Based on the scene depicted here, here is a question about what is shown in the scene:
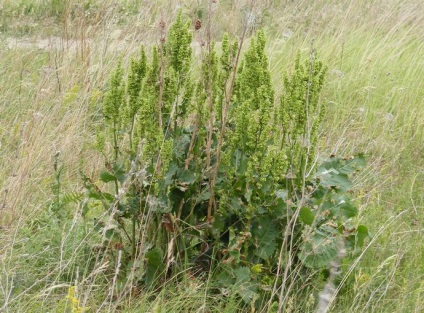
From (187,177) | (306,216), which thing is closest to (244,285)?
(306,216)

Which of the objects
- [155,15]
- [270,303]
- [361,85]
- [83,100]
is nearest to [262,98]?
[270,303]

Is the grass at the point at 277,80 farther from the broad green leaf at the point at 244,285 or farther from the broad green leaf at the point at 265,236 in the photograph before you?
the broad green leaf at the point at 265,236

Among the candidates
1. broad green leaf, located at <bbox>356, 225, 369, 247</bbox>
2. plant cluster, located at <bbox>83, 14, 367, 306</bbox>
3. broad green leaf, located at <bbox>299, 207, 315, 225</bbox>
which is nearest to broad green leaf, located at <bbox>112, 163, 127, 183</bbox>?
plant cluster, located at <bbox>83, 14, 367, 306</bbox>

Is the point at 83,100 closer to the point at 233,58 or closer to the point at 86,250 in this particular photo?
the point at 86,250

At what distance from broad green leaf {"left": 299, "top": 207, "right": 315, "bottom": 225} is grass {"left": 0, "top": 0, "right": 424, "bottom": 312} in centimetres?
25

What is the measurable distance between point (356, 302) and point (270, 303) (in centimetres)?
43

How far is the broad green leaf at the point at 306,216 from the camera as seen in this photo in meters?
2.77

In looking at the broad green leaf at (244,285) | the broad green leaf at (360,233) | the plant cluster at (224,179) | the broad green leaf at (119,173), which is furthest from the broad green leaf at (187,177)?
the broad green leaf at (360,233)

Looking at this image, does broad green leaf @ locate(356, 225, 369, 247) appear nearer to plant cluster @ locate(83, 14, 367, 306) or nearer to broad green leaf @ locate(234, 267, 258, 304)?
plant cluster @ locate(83, 14, 367, 306)

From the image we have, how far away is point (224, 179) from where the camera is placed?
9.55 feet

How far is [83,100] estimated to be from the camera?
4.63 m

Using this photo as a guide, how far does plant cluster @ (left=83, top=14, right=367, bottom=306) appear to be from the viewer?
110 inches

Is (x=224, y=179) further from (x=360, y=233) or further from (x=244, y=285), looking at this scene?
(x=360, y=233)

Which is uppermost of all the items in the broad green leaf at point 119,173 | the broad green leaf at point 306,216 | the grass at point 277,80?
the broad green leaf at point 119,173
